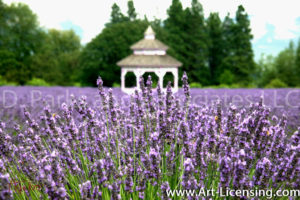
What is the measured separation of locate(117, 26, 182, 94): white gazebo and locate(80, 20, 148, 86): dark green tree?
6829 mm

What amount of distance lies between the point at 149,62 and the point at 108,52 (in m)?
9.36

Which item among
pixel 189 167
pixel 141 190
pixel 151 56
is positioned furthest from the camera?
pixel 151 56

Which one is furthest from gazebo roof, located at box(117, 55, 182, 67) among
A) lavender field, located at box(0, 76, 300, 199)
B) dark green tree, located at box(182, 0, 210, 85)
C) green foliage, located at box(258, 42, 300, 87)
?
green foliage, located at box(258, 42, 300, 87)

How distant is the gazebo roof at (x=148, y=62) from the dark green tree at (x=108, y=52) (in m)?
8.10

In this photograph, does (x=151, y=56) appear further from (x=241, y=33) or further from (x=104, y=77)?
(x=241, y=33)

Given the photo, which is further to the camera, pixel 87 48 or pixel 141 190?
pixel 87 48

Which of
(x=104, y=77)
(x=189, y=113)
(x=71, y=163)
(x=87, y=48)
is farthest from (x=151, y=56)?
(x=71, y=163)

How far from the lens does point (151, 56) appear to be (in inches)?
668

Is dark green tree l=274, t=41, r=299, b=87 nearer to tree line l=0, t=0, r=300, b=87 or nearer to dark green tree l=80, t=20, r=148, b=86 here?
tree line l=0, t=0, r=300, b=87

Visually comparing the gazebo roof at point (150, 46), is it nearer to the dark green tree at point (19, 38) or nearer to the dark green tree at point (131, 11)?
the dark green tree at point (131, 11)

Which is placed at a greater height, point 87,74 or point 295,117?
point 87,74

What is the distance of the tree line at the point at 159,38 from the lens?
25.2m

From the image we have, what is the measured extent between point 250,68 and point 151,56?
1908 centimetres

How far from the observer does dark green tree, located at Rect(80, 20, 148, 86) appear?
80.6ft
